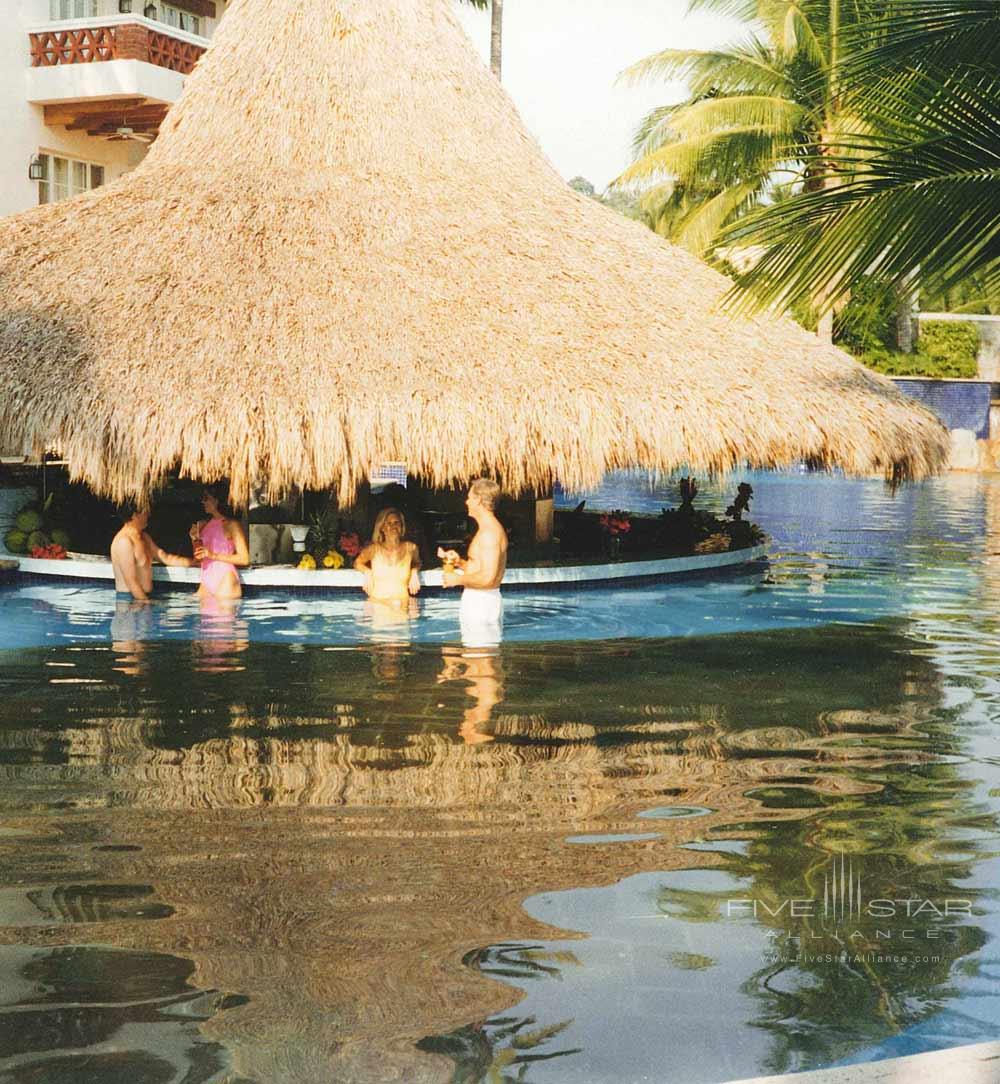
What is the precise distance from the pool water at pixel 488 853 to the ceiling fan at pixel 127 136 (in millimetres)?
12308

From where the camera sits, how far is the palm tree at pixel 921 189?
7500 mm

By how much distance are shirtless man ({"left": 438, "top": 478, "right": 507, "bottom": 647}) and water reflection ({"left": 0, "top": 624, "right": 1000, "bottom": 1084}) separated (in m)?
0.77

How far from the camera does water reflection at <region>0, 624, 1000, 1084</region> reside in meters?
4.31

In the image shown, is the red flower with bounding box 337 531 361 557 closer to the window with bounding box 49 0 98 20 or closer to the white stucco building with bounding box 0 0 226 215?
the white stucco building with bounding box 0 0 226 215

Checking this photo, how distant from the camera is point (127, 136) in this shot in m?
22.3

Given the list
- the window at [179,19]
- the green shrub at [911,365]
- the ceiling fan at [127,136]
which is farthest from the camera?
the green shrub at [911,365]

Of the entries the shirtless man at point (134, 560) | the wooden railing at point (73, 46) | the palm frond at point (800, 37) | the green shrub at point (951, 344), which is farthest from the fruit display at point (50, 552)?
the green shrub at point (951, 344)

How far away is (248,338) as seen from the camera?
12.2 m

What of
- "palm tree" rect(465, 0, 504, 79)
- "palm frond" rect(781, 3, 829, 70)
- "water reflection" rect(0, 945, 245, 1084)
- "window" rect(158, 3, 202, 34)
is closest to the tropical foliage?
"palm frond" rect(781, 3, 829, 70)

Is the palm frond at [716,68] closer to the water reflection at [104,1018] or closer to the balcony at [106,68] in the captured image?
the balcony at [106,68]

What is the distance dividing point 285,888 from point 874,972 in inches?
82.7

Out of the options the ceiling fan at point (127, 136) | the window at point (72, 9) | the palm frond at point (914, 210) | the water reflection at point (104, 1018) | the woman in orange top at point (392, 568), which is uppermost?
the window at point (72, 9)

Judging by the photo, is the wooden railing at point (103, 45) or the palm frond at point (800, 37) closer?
the wooden railing at point (103, 45)

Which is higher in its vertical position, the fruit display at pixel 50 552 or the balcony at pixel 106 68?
the balcony at pixel 106 68
